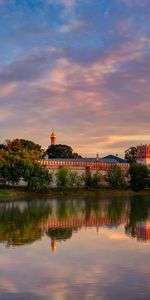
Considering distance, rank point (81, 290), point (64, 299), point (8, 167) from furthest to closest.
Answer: point (8, 167) → point (81, 290) → point (64, 299)

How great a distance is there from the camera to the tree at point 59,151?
334 feet

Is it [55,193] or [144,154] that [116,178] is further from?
[144,154]

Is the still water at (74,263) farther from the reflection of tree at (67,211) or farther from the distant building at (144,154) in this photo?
the distant building at (144,154)

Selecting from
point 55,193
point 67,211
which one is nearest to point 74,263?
point 67,211

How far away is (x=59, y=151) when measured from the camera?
4038 inches

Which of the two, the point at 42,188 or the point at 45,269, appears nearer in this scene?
the point at 45,269

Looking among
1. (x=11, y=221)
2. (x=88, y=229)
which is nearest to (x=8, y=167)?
(x=11, y=221)

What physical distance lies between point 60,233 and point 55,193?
42.7 m

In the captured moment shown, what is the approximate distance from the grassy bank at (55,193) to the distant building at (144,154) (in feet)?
79.1

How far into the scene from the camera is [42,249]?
16.5 m

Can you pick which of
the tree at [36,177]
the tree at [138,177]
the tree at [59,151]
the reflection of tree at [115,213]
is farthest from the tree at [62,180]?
the tree at [59,151]

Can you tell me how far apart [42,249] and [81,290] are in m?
5.92

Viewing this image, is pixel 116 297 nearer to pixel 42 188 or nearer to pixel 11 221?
pixel 11 221

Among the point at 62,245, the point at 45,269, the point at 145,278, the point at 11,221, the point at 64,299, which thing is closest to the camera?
the point at 64,299
